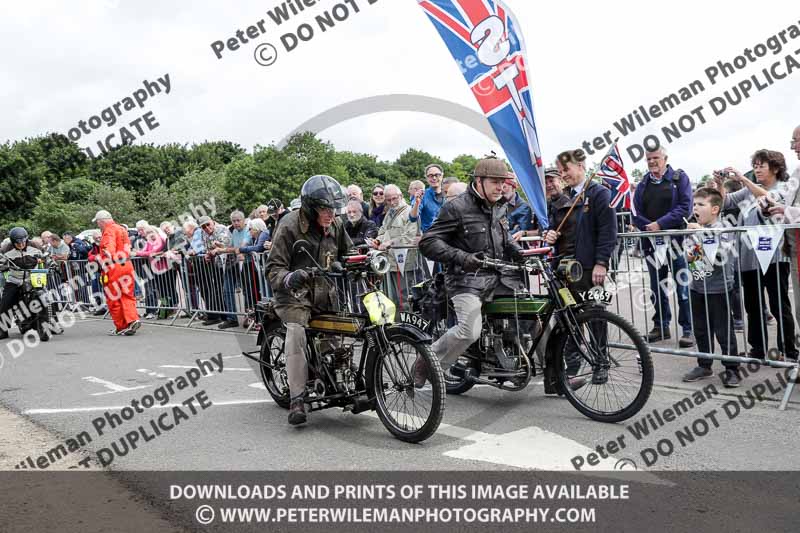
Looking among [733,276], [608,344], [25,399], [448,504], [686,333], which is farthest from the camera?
[686,333]

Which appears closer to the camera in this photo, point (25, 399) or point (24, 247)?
point (25, 399)

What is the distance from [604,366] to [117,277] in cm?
975

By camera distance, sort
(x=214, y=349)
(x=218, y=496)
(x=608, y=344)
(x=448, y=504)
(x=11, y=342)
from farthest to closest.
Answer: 1. (x=11, y=342)
2. (x=214, y=349)
3. (x=608, y=344)
4. (x=218, y=496)
5. (x=448, y=504)

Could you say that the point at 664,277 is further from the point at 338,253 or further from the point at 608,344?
the point at 338,253

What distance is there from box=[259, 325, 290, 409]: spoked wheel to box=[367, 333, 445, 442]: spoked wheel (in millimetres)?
992

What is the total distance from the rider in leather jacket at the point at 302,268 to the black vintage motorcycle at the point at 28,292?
876cm

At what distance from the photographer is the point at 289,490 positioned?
417 centimetres

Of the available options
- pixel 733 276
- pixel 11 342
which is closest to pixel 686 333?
pixel 733 276

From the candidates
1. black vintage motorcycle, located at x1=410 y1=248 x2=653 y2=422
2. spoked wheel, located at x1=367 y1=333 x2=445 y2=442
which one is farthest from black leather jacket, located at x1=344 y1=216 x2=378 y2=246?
spoked wheel, located at x1=367 y1=333 x2=445 y2=442

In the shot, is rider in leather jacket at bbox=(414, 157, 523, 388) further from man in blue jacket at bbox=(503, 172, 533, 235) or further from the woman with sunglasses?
the woman with sunglasses

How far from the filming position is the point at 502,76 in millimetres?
7387

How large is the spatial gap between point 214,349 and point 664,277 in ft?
19.8

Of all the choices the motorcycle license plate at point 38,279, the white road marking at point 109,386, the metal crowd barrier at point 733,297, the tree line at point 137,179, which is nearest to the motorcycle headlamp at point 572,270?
the metal crowd barrier at point 733,297

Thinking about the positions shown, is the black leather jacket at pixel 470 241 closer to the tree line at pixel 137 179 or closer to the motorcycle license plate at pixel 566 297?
the motorcycle license plate at pixel 566 297
